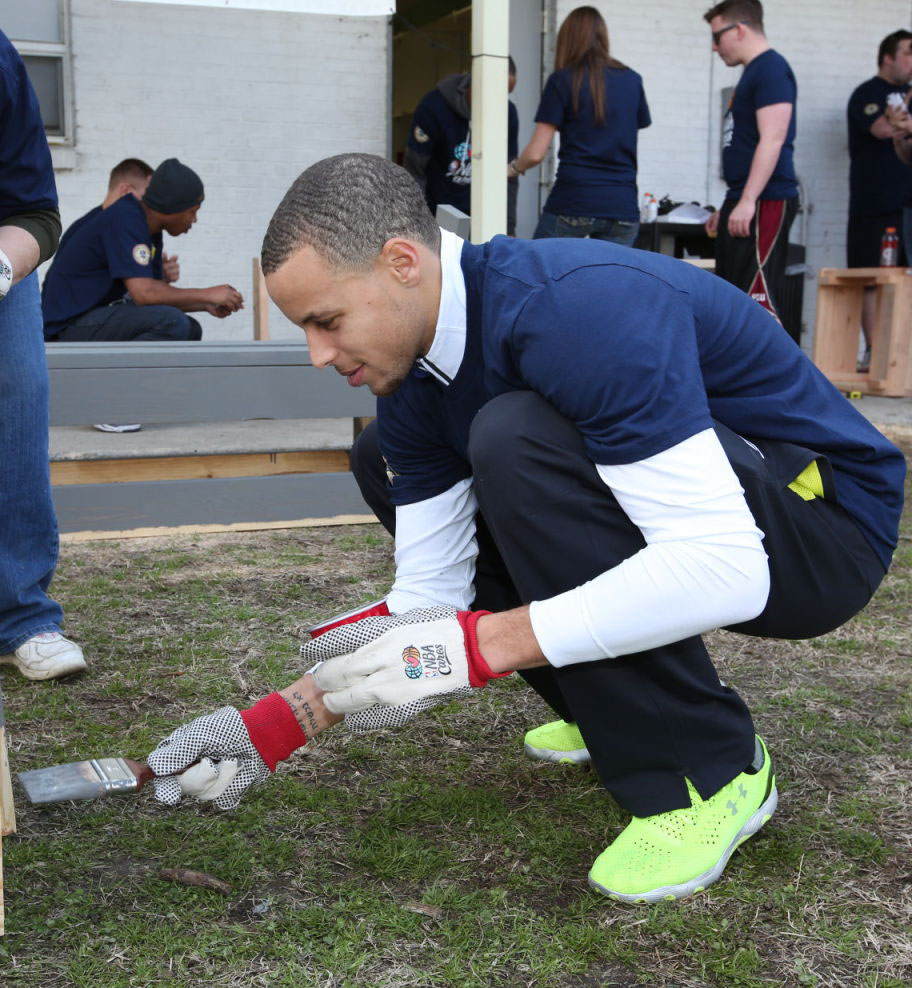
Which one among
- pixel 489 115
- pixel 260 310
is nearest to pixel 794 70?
→ pixel 260 310

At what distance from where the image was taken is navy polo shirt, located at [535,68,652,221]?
14.8 ft

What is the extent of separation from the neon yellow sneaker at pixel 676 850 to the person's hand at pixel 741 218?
11.2 ft

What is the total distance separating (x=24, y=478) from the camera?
233 cm

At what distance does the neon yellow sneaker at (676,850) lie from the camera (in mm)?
1483

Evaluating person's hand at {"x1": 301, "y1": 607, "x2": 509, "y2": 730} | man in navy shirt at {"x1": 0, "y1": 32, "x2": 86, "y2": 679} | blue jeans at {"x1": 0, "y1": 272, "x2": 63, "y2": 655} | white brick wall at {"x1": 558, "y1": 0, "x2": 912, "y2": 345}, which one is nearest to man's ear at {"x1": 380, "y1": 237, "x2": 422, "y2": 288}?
person's hand at {"x1": 301, "y1": 607, "x2": 509, "y2": 730}

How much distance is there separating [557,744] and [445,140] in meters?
3.88

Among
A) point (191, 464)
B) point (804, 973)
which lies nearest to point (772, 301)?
point (191, 464)

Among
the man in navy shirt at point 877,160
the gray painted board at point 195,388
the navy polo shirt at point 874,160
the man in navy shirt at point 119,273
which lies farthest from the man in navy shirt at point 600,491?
the navy polo shirt at point 874,160

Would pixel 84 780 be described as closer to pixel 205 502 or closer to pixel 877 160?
pixel 205 502

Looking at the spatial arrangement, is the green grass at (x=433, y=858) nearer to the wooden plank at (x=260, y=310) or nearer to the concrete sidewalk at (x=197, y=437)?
the concrete sidewalk at (x=197, y=437)

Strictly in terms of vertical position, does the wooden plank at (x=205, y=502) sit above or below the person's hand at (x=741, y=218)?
below

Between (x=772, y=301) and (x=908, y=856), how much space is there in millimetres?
3475

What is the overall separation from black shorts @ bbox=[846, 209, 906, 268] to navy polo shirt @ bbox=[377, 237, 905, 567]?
6.02 metres

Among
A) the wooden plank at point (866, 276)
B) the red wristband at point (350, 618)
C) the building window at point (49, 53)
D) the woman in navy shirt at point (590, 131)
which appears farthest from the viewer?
the wooden plank at point (866, 276)
